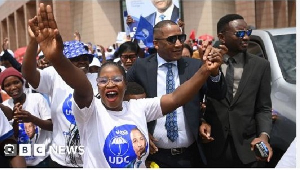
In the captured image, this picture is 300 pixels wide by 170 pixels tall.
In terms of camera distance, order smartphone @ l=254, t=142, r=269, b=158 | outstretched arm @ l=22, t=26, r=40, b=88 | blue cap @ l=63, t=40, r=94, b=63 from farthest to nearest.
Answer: blue cap @ l=63, t=40, r=94, b=63, smartphone @ l=254, t=142, r=269, b=158, outstretched arm @ l=22, t=26, r=40, b=88

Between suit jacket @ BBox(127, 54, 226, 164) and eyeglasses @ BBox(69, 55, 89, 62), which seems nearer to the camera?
suit jacket @ BBox(127, 54, 226, 164)

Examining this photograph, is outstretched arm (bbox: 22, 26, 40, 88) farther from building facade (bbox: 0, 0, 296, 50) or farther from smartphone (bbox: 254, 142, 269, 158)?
building facade (bbox: 0, 0, 296, 50)

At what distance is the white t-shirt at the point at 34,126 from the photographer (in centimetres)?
428

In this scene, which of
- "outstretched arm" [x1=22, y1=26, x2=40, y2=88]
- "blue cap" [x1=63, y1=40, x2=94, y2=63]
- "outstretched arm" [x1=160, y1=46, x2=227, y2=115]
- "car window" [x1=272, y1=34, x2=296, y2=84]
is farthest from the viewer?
"car window" [x1=272, y1=34, x2=296, y2=84]

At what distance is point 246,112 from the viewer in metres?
3.40

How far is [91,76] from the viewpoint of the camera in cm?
385

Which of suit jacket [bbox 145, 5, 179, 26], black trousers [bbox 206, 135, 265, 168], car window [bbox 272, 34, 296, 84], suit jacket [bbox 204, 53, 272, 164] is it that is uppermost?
suit jacket [bbox 145, 5, 179, 26]

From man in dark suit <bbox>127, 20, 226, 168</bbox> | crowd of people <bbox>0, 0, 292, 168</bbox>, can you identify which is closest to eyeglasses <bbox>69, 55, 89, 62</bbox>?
crowd of people <bbox>0, 0, 292, 168</bbox>

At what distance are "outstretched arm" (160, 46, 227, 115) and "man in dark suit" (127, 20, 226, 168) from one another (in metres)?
0.49

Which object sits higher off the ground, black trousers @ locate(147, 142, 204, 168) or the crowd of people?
the crowd of people

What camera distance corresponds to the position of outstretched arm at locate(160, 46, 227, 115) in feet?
8.80

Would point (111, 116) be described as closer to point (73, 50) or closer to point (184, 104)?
point (184, 104)

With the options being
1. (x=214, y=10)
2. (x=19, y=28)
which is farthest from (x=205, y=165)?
(x=19, y=28)

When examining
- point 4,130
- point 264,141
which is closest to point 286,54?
point 264,141
